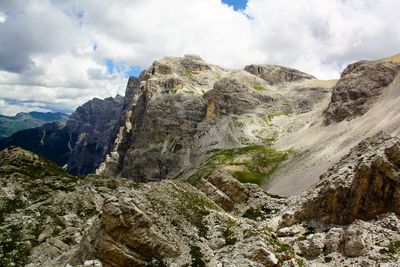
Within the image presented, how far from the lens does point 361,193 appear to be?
59406mm

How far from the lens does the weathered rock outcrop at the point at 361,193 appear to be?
5791 cm

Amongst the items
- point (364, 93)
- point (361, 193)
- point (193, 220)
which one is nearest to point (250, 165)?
point (364, 93)

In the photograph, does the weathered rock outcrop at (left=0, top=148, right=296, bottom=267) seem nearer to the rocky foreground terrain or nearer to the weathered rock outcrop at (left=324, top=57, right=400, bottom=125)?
the rocky foreground terrain

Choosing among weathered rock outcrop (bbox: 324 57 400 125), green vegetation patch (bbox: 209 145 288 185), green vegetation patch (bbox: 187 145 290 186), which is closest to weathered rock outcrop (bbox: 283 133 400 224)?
green vegetation patch (bbox: 209 145 288 185)

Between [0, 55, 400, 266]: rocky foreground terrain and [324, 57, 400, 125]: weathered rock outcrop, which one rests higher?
[324, 57, 400, 125]: weathered rock outcrop

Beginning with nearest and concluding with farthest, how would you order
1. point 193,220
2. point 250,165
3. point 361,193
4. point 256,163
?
point 193,220
point 361,193
point 250,165
point 256,163

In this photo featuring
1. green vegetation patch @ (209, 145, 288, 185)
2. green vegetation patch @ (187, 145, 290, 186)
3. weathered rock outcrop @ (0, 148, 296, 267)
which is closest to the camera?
weathered rock outcrop @ (0, 148, 296, 267)

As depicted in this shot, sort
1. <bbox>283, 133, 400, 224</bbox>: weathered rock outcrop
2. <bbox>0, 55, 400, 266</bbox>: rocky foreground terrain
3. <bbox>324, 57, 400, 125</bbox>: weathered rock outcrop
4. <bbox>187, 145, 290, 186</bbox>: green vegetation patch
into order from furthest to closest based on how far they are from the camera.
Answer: <bbox>324, 57, 400, 125</bbox>: weathered rock outcrop, <bbox>187, 145, 290, 186</bbox>: green vegetation patch, <bbox>283, 133, 400, 224</bbox>: weathered rock outcrop, <bbox>0, 55, 400, 266</bbox>: rocky foreground terrain

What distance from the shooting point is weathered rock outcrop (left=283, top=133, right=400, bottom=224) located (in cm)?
5791

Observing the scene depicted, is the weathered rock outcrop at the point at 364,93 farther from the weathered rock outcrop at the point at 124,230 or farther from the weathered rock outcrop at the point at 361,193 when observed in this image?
the weathered rock outcrop at the point at 124,230

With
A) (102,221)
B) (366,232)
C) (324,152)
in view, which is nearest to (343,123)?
(324,152)

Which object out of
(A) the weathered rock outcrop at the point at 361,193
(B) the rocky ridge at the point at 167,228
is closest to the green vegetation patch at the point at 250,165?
(B) the rocky ridge at the point at 167,228

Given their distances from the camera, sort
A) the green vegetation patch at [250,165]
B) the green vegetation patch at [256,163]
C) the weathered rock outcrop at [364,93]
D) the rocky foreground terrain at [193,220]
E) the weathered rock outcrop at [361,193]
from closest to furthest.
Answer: the rocky foreground terrain at [193,220] → the weathered rock outcrop at [361,193] → the green vegetation patch at [256,163] → the green vegetation patch at [250,165] → the weathered rock outcrop at [364,93]

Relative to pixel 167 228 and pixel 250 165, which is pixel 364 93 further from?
pixel 167 228
